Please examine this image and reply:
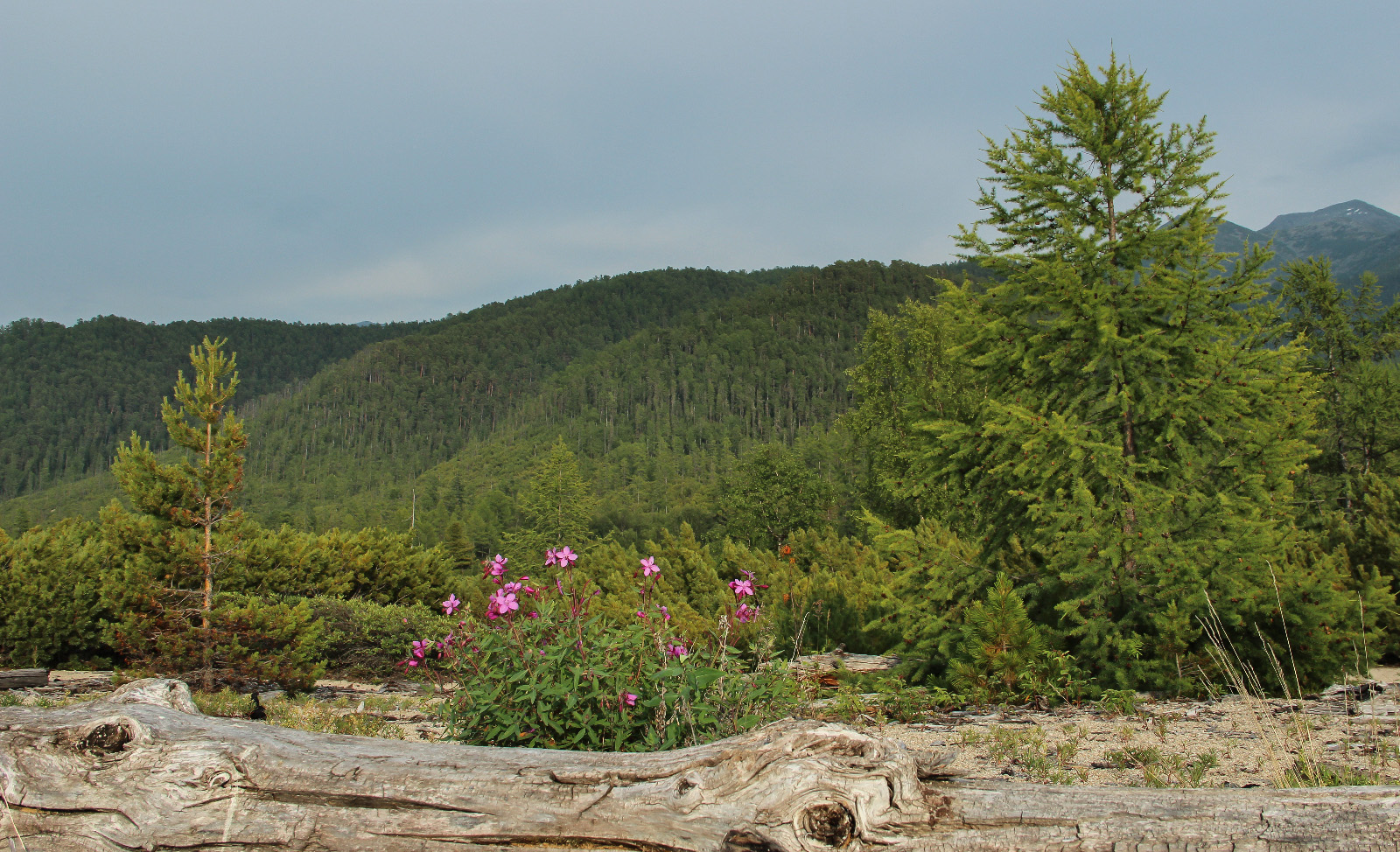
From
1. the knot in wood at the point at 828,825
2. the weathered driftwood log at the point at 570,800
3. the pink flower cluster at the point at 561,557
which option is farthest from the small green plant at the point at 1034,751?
the pink flower cluster at the point at 561,557

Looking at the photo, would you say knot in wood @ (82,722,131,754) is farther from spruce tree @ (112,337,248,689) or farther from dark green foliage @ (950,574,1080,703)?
spruce tree @ (112,337,248,689)

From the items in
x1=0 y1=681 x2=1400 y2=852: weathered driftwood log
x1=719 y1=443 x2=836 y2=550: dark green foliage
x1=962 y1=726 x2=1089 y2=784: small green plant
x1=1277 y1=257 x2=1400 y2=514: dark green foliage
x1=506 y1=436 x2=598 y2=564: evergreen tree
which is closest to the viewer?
x1=0 y1=681 x2=1400 y2=852: weathered driftwood log

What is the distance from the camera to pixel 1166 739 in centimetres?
443

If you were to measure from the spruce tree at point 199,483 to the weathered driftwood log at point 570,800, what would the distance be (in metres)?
6.01

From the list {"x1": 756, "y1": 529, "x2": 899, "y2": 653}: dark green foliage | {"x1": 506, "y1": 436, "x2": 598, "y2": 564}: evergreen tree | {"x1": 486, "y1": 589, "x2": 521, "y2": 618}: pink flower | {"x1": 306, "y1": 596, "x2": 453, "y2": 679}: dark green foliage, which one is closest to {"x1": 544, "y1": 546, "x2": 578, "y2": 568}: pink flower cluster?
{"x1": 486, "y1": 589, "x2": 521, "y2": 618}: pink flower

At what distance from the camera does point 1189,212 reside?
6777 mm

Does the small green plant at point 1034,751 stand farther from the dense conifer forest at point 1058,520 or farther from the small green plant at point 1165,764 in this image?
the dense conifer forest at point 1058,520

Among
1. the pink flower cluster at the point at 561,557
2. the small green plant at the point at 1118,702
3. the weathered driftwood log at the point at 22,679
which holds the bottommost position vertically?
the small green plant at the point at 1118,702

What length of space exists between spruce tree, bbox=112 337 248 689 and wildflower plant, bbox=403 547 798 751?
5587 mm

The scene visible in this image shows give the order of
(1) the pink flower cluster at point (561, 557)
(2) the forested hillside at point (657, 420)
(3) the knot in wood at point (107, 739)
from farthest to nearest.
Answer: (2) the forested hillside at point (657, 420) < (1) the pink flower cluster at point (561, 557) < (3) the knot in wood at point (107, 739)

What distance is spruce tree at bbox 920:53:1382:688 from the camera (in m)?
6.02

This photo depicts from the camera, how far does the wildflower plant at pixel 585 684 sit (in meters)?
3.01

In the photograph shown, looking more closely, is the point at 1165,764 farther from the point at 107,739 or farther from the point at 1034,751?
the point at 107,739

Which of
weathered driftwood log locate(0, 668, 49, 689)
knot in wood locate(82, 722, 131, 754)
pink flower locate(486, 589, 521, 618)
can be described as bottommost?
weathered driftwood log locate(0, 668, 49, 689)
